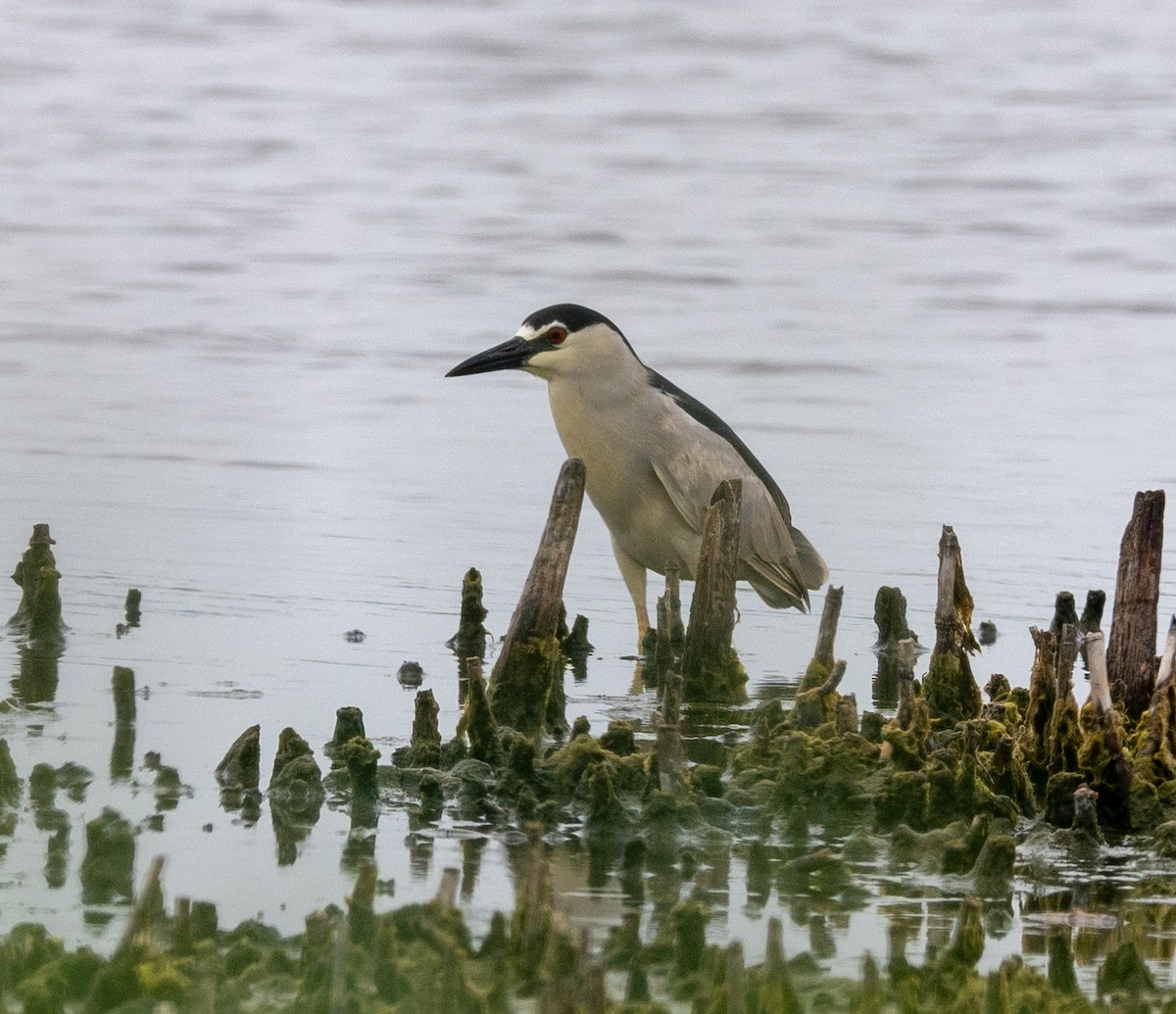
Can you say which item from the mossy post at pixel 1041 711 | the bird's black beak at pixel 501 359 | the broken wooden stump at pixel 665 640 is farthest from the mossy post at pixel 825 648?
the bird's black beak at pixel 501 359

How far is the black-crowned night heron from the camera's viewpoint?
10.9m

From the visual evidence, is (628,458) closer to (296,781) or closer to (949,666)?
(949,666)

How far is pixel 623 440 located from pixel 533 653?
2814 millimetres

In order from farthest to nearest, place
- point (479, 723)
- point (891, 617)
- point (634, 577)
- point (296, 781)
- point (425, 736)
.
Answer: point (634, 577) < point (891, 617) < point (425, 736) < point (479, 723) < point (296, 781)

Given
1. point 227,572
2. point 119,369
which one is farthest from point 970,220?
point 227,572

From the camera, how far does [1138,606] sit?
7.77m

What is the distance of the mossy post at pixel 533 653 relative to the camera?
830 cm

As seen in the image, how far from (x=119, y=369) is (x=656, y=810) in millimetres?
11826

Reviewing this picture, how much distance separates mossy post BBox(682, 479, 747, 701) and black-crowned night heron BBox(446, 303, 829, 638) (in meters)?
1.34

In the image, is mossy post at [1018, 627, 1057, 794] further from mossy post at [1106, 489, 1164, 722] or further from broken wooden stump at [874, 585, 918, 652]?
broken wooden stump at [874, 585, 918, 652]

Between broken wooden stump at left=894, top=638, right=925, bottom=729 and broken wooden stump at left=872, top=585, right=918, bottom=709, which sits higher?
broken wooden stump at left=872, top=585, right=918, bottom=709

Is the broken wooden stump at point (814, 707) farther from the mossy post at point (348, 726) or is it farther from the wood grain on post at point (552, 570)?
the mossy post at point (348, 726)

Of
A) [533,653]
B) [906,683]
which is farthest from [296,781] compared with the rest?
[906,683]

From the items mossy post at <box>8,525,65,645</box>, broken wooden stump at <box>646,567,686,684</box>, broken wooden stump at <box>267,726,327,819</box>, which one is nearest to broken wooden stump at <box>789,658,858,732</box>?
broken wooden stump at <box>267,726,327,819</box>
